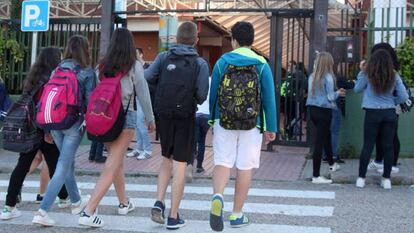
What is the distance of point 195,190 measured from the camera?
7559 millimetres

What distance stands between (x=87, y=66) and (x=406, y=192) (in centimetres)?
446

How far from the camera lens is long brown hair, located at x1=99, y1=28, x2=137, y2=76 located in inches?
206

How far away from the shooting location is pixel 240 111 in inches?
198

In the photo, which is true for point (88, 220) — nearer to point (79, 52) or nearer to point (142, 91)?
point (142, 91)

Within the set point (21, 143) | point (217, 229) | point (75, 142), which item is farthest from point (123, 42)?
point (217, 229)

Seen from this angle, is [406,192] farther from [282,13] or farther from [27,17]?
[27,17]

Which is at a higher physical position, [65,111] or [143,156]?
[65,111]

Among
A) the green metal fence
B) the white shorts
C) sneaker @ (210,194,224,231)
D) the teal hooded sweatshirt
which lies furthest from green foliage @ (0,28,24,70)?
sneaker @ (210,194,224,231)

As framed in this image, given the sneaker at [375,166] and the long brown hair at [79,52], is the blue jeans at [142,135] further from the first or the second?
the long brown hair at [79,52]

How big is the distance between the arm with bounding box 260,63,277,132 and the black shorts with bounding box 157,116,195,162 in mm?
694

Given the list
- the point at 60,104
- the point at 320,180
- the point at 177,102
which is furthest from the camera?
the point at 320,180

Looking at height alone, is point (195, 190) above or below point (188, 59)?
below

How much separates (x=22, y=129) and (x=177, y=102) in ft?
5.51

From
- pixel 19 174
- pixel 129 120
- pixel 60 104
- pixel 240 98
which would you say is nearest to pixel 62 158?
pixel 60 104
